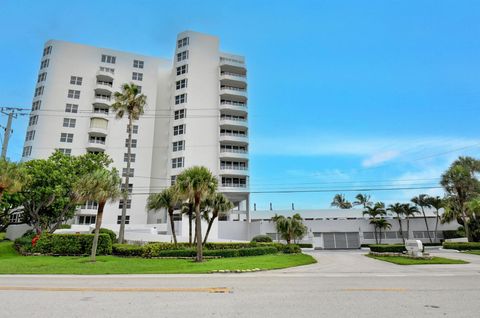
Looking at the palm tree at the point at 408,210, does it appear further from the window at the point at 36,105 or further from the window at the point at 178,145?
the window at the point at 36,105

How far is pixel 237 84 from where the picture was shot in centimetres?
5912

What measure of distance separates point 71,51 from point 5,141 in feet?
113

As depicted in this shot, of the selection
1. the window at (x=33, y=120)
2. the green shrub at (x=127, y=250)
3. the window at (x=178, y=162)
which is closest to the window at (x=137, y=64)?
the window at (x=33, y=120)

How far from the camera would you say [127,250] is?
27562 millimetres

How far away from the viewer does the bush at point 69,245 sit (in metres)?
28.1

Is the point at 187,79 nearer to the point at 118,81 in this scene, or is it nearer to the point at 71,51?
the point at 118,81

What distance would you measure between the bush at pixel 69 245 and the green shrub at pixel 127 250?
66 cm

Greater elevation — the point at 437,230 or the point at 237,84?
the point at 237,84

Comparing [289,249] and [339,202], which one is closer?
[289,249]

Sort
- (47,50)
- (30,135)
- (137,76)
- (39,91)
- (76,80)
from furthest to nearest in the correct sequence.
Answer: (137,76), (47,50), (76,80), (39,91), (30,135)

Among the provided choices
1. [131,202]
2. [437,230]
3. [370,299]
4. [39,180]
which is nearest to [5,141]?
[39,180]

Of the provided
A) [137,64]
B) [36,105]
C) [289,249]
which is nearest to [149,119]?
[137,64]

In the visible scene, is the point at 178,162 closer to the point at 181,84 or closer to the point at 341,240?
the point at 181,84

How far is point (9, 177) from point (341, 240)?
48916 mm
